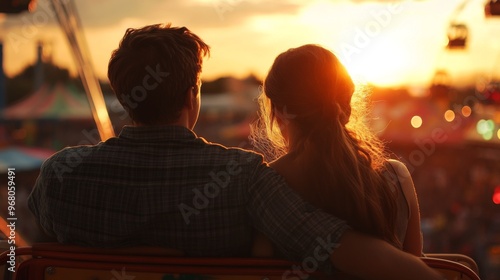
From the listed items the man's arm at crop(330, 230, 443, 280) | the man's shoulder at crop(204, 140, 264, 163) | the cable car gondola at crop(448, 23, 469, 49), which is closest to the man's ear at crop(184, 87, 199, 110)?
the man's shoulder at crop(204, 140, 264, 163)

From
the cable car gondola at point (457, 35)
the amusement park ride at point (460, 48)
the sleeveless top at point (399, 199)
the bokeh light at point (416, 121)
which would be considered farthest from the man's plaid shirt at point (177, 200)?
the bokeh light at point (416, 121)

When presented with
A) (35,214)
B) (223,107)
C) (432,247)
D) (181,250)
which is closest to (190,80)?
(181,250)

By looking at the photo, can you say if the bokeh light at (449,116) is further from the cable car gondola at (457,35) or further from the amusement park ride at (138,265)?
the amusement park ride at (138,265)

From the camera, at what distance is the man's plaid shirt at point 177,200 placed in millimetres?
2115

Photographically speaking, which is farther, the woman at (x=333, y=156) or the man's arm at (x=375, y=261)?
the woman at (x=333, y=156)

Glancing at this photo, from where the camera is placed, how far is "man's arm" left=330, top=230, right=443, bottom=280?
79.7 inches

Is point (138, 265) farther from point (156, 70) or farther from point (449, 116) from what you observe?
point (449, 116)

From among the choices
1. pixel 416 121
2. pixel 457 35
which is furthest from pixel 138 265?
pixel 416 121

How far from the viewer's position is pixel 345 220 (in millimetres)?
2160

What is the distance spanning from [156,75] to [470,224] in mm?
13830

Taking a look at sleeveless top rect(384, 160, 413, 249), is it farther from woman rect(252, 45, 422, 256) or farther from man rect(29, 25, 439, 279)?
man rect(29, 25, 439, 279)

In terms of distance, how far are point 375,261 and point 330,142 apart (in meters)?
0.39

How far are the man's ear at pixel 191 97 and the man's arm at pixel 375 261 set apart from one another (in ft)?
1.87

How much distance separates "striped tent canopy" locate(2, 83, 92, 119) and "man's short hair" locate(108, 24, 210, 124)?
792 inches
